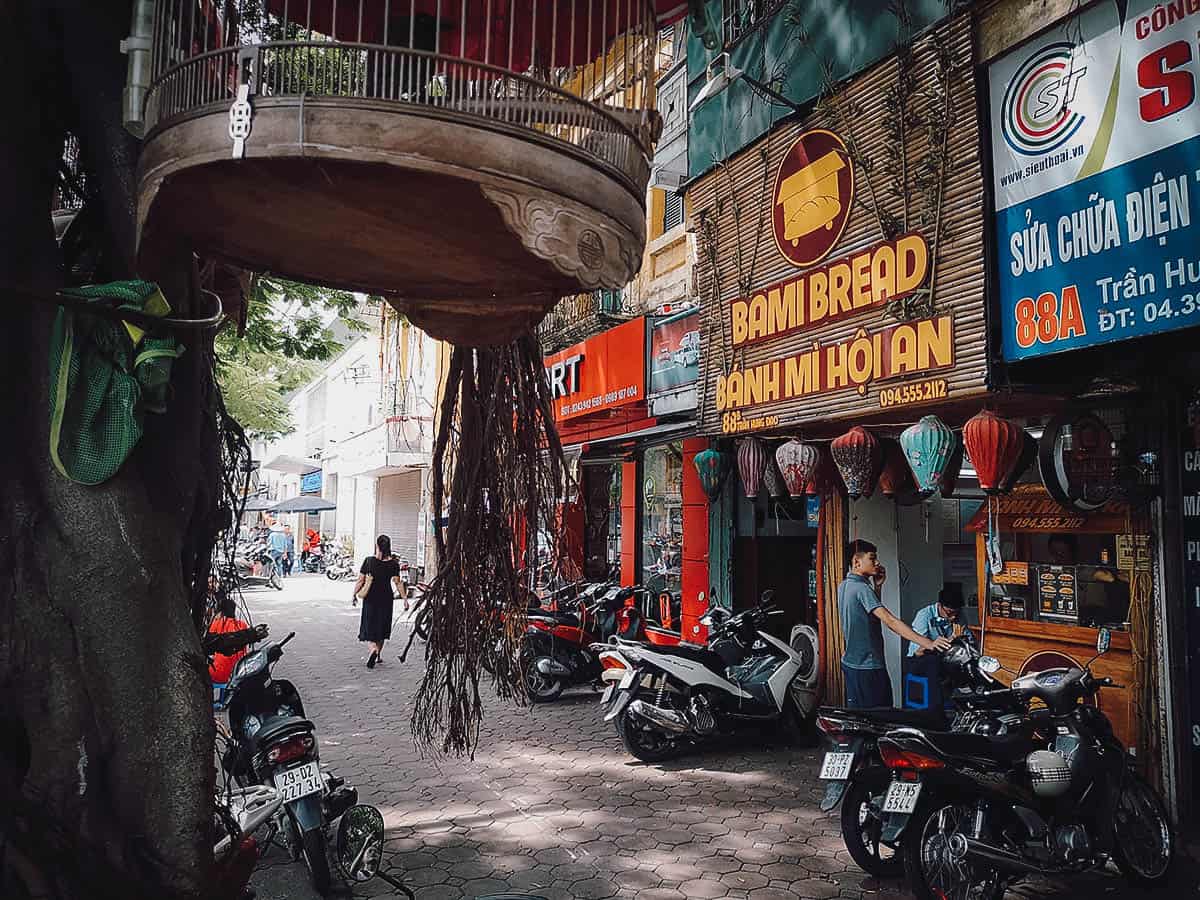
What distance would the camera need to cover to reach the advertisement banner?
29.5 ft

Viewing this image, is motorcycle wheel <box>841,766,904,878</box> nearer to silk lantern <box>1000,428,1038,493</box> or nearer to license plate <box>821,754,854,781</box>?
license plate <box>821,754,854,781</box>

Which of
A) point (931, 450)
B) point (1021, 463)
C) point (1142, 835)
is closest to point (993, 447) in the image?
point (1021, 463)

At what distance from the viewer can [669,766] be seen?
680cm

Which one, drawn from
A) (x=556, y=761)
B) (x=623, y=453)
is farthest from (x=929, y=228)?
(x=623, y=453)

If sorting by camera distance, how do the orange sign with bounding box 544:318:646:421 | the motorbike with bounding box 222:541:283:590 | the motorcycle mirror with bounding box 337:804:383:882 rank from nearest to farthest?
the motorcycle mirror with bounding box 337:804:383:882 → the orange sign with bounding box 544:318:646:421 → the motorbike with bounding box 222:541:283:590

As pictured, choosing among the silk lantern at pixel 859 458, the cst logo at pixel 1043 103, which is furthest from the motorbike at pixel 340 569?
→ the cst logo at pixel 1043 103

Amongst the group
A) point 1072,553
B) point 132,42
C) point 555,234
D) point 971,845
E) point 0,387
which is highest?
point 132,42

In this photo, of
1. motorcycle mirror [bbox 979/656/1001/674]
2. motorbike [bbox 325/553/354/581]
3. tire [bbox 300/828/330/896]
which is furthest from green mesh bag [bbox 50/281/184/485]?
motorbike [bbox 325/553/354/581]

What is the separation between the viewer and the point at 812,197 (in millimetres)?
6805

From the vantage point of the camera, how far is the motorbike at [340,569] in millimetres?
27106

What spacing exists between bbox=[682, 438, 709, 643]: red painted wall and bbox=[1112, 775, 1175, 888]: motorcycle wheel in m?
5.31

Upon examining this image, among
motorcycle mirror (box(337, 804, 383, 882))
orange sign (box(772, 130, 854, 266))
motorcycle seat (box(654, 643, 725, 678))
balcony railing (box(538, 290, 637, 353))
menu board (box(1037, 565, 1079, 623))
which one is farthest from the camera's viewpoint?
balcony railing (box(538, 290, 637, 353))

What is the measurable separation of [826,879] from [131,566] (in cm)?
401

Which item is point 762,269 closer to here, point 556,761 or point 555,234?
point 556,761
